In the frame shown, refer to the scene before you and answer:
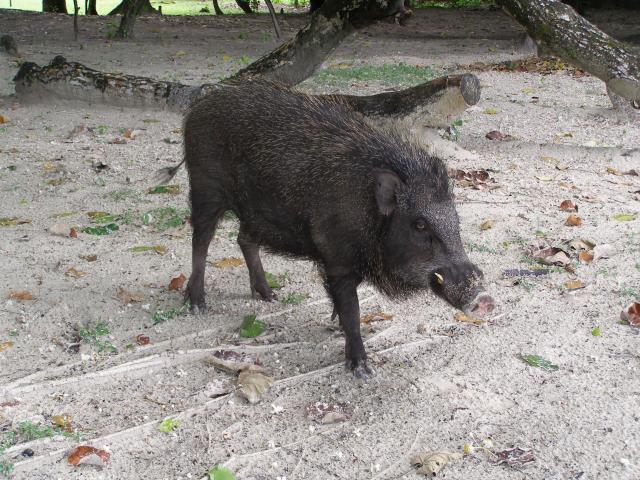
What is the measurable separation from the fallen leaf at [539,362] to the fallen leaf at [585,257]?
1.24 meters

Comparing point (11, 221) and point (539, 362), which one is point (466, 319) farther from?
point (11, 221)

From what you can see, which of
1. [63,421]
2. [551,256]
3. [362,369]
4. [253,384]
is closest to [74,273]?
[63,421]

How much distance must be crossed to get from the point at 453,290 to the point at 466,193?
288 centimetres

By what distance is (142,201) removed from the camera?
6.02m

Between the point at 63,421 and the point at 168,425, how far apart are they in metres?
0.45

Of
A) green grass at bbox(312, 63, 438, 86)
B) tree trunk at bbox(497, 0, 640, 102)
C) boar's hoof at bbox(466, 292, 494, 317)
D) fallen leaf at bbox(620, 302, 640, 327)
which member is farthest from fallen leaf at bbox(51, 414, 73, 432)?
green grass at bbox(312, 63, 438, 86)

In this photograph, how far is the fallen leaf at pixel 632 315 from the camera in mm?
4100

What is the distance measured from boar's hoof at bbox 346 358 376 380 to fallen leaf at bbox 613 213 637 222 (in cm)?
262

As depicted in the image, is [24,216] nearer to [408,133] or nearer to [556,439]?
[408,133]

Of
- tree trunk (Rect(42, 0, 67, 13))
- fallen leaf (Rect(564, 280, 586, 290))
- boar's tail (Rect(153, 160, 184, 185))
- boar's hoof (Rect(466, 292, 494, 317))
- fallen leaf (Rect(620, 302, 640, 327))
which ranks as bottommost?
tree trunk (Rect(42, 0, 67, 13))

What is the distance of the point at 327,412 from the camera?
137 inches

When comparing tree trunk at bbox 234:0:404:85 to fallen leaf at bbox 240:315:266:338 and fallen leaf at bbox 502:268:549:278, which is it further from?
fallen leaf at bbox 240:315:266:338

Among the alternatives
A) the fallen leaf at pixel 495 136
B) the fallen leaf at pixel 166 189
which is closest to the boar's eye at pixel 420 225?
the fallen leaf at pixel 166 189

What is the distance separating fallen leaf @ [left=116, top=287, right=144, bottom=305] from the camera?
4477 millimetres
